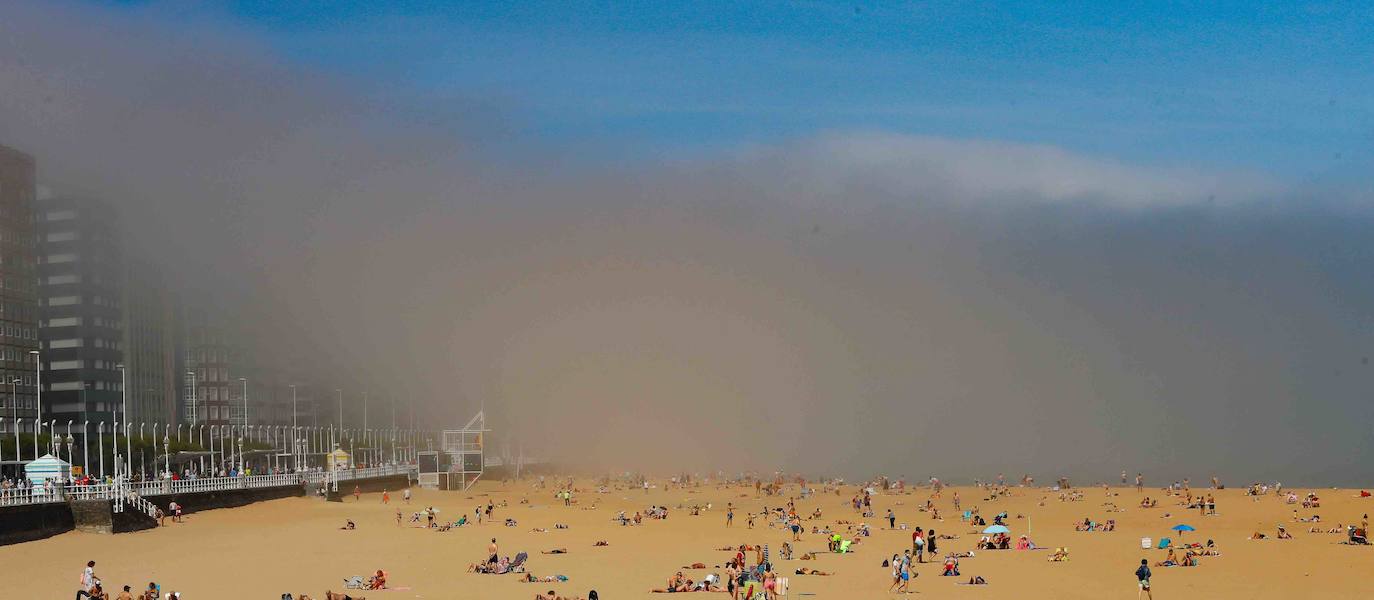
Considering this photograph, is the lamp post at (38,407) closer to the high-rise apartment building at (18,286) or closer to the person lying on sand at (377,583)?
the high-rise apartment building at (18,286)

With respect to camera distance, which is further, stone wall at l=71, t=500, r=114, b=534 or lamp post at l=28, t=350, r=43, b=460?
lamp post at l=28, t=350, r=43, b=460

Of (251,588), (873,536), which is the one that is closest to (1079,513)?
(873,536)

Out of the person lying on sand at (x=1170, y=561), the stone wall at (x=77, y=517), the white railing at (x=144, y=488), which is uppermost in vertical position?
the white railing at (x=144, y=488)

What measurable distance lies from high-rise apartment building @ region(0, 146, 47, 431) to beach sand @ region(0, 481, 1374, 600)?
59323 millimetres

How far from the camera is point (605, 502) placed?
95.4m

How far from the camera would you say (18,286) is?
13638cm

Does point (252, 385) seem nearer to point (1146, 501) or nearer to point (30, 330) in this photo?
point (30, 330)

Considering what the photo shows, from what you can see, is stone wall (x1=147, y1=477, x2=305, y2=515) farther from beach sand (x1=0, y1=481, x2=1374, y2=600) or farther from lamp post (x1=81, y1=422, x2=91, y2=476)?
lamp post (x1=81, y1=422, x2=91, y2=476)

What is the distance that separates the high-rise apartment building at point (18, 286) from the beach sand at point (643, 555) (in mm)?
59323

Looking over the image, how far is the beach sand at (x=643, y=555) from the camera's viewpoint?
41125 mm

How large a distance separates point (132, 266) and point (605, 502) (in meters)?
89.0

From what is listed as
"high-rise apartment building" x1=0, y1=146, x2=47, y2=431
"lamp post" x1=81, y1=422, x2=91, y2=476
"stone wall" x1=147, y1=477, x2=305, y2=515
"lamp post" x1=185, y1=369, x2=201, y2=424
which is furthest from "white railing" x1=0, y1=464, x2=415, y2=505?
"lamp post" x1=185, y1=369, x2=201, y2=424

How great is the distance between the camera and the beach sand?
135 ft

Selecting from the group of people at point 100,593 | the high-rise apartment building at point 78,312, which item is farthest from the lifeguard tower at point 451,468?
the group of people at point 100,593
